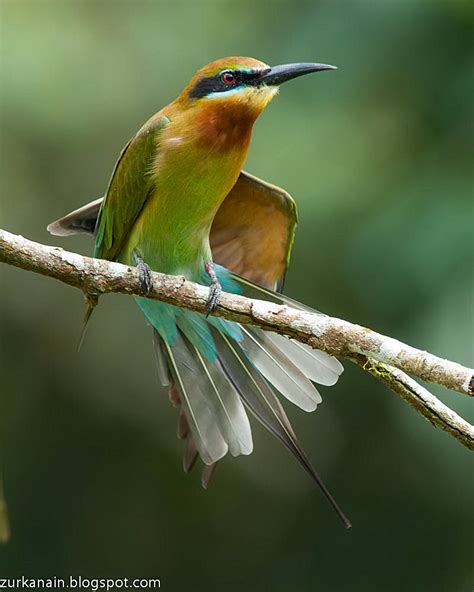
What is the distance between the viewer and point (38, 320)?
13.9 ft

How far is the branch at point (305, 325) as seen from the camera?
2166 mm

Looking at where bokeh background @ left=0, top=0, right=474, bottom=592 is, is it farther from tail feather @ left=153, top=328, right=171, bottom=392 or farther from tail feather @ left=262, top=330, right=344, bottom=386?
tail feather @ left=153, top=328, right=171, bottom=392

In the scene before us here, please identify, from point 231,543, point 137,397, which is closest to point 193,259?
point 137,397

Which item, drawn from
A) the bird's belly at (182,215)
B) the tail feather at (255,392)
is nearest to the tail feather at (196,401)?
the tail feather at (255,392)

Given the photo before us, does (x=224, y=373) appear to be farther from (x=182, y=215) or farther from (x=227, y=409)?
(x=182, y=215)

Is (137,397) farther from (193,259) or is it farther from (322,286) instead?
(193,259)

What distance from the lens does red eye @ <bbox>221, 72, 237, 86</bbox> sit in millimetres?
2799

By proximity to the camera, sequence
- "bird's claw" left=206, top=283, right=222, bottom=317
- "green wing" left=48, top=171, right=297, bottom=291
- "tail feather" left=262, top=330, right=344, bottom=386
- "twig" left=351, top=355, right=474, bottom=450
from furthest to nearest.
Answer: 1. "green wing" left=48, top=171, right=297, bottom=291
2. "tail feather" left=262, top=330, right=344, bottom=386
3. "bird's claw" left=206, top=283, right=222, bottom=317
4. "twig" left=351, top=355, right=474, bottom=450

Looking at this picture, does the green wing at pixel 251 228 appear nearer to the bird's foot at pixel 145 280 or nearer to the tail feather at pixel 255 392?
A: the tail feather at pixel 255 392

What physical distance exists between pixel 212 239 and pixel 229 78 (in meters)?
0.56

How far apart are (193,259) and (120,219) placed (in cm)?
26

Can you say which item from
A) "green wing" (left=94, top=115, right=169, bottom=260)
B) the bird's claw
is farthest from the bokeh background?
the bird's claw

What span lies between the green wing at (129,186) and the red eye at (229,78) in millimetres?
221

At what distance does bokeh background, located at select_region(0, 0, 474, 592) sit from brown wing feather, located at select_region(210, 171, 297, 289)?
455 mm
